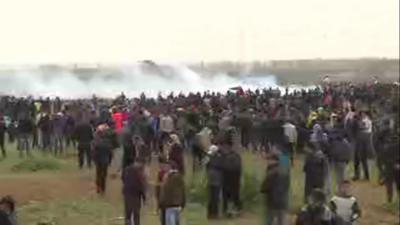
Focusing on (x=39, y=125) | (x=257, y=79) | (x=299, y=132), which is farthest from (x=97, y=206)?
(x=257, y=79)

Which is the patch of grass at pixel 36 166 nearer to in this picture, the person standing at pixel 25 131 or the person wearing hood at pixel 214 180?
the person standing at pixel 25 131

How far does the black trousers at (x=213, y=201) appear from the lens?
54.7 feet

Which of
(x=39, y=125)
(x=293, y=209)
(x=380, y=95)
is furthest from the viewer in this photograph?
(x=380, y=95)

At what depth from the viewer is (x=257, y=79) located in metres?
72.6

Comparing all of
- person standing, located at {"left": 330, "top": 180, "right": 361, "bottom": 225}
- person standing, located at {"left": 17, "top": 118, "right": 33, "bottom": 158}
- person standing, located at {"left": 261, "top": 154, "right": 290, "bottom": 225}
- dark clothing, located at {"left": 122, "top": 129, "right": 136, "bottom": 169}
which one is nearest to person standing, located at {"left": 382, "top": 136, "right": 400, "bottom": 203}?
person standing, located at {"left": 261, "top": 154, "right": 290, "bottom": 225}

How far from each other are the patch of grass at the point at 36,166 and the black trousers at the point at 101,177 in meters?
4.94

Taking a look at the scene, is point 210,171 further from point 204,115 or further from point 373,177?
point 204,115

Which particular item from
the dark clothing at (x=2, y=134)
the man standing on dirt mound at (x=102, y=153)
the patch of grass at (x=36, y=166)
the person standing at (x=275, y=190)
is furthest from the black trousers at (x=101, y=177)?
the dark clothing at (x=2, y=134)

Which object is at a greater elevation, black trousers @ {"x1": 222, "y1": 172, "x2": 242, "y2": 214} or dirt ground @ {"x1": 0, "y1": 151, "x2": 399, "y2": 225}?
black trousers @ {"x1": 222, "y1": 172, "x2": 242, "y2": 214}

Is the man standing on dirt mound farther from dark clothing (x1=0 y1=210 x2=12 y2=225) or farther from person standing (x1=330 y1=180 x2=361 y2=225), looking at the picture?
person standing (x1=330 y1=180 x2=361 y2=225)

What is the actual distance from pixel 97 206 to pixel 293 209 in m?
4.45

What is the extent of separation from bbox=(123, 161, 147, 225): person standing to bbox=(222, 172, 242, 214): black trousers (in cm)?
192

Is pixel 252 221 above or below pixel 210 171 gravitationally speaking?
below

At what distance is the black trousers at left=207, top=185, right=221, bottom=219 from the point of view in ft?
54.7
